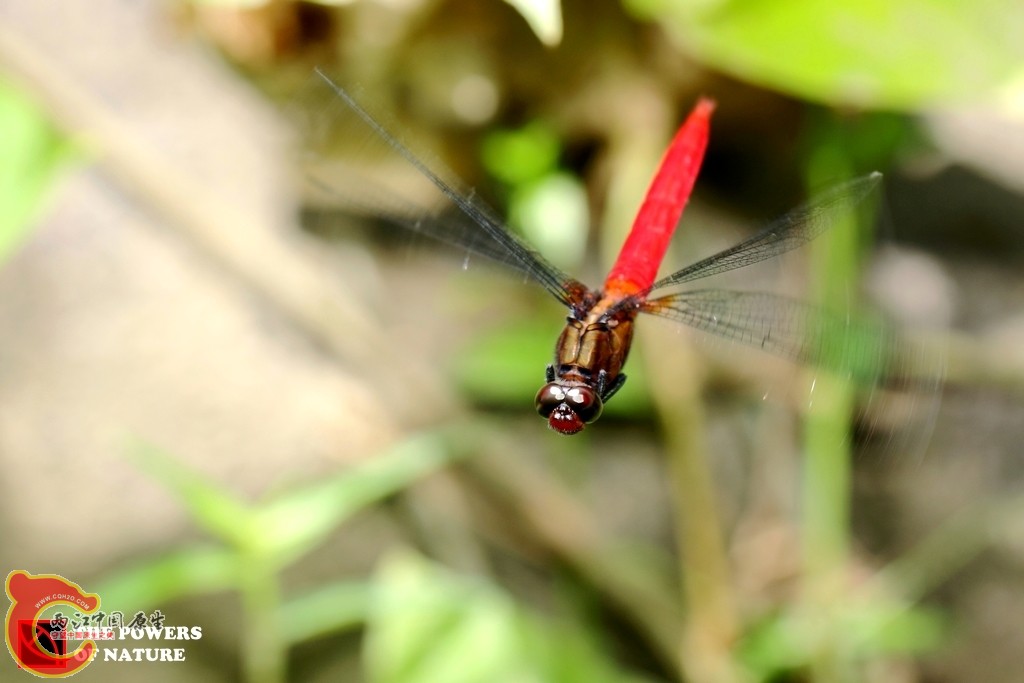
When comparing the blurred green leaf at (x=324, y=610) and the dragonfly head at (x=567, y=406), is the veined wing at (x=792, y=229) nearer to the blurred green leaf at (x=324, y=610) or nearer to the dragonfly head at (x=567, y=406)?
the dragonfly head at (x=567, y=406)

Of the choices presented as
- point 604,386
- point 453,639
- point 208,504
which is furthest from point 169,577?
point 604,386

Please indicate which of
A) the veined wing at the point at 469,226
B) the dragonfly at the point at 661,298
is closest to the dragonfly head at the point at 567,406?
the dragonfly at the point at 661,298

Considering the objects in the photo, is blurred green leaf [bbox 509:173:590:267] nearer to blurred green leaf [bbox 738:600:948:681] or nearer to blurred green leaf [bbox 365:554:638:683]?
blurred green leaf [bbox 365:554:638:683]

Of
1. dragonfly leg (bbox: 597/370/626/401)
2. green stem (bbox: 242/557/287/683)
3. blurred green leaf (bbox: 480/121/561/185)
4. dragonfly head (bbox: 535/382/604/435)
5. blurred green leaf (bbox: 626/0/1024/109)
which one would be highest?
blurred green leaf (bbox: 480/121/561/185)

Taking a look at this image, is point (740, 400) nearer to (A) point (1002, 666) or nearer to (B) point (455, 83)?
(A) point (1002, 666)

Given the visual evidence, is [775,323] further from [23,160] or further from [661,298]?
[23,160]

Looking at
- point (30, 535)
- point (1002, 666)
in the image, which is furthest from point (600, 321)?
point (30, 535)

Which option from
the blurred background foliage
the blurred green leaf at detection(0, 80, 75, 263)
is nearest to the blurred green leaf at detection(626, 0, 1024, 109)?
the blurred background foliage
